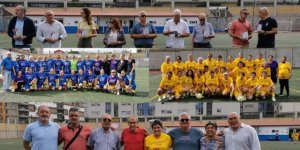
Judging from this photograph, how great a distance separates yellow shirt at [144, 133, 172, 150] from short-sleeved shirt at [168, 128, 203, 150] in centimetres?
7

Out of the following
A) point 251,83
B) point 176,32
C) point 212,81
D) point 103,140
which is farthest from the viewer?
point 251,83

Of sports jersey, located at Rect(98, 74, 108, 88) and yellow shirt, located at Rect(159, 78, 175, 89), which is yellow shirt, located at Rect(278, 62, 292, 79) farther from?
sports jersey, located at Rect(98, 74, 108, 88)

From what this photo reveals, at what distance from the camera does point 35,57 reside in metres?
7.02

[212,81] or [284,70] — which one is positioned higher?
[284,70]

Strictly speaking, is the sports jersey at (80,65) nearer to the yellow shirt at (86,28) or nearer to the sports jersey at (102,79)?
the sports jersey at (102,79)

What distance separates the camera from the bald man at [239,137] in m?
5.81

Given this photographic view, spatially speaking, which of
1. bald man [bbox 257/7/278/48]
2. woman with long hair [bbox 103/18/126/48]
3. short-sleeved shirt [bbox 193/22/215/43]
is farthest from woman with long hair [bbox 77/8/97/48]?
bald man [bbox 257/7/278/48]

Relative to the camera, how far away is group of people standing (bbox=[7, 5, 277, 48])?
709cm

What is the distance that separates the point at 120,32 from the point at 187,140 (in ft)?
6.84

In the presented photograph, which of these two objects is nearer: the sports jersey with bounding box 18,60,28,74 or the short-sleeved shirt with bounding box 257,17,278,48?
the sports jersey with bounding box 18,60,28,74

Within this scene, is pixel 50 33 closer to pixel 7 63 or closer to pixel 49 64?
pixel 49 64

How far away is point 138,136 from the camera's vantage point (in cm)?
597

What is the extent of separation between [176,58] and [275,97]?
→ 1943 millimetres

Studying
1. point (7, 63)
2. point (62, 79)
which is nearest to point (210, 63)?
point (62, 79)
